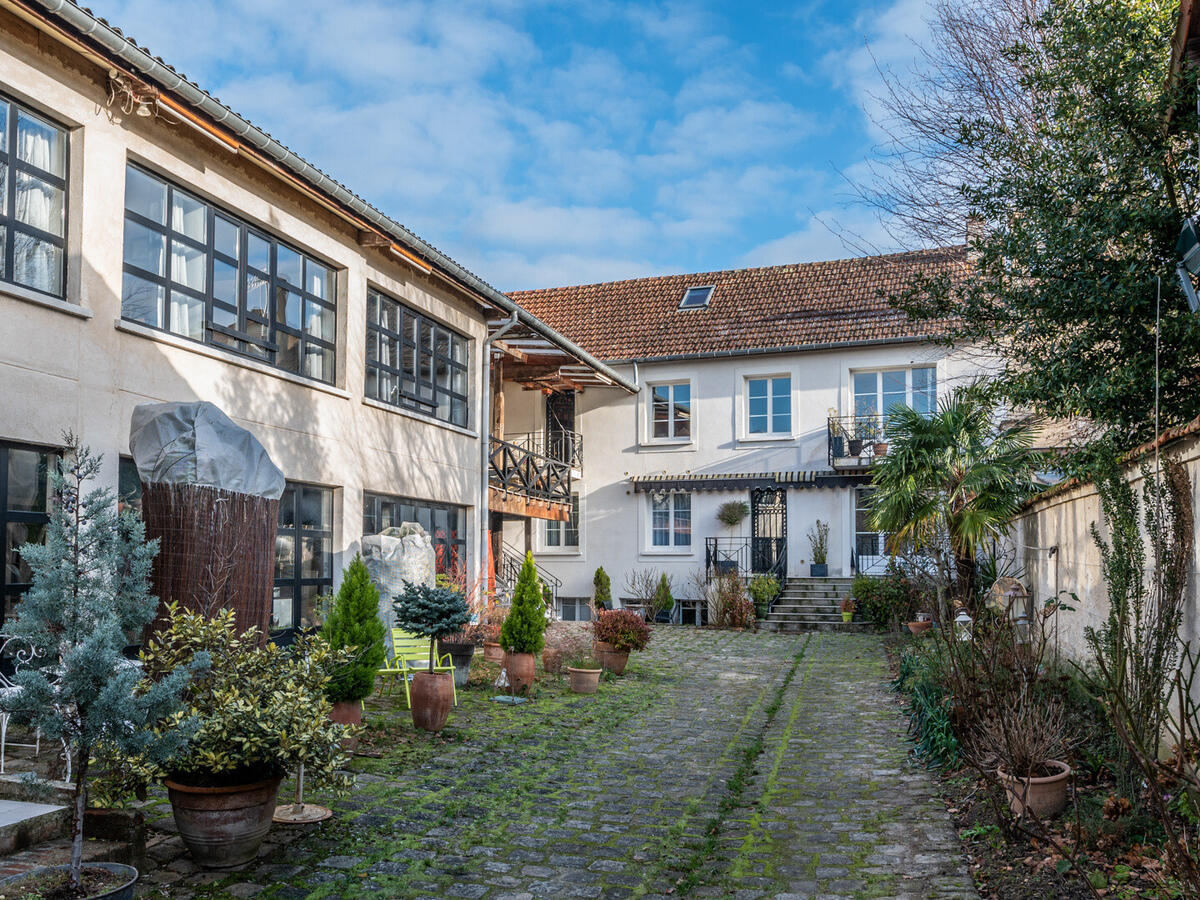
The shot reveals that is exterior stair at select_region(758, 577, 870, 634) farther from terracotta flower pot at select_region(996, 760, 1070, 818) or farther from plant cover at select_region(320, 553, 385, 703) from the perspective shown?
terracotta flower pot at select_region(996, 760, 1070, 818)

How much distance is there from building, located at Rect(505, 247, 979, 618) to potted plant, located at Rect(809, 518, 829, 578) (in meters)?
0.14

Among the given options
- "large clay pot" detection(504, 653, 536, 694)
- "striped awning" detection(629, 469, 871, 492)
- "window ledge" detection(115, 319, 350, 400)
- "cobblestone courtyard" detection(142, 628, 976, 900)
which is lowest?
"cobblestone courtyard" detection(142, 628, 976, 900)

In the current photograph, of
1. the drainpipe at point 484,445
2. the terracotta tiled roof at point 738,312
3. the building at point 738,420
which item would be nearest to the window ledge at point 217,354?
the drainpipe at point 484,445

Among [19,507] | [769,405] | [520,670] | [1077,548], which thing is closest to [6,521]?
[19,507]

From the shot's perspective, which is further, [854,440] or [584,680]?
[854,440]

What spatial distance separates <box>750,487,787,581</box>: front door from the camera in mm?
22391

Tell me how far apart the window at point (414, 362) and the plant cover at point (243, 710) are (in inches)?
317

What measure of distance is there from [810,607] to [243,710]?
55.3 feet

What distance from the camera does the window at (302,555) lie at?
440 inches

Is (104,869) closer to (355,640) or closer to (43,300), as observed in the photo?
(355,640)

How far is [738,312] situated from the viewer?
24.0 m

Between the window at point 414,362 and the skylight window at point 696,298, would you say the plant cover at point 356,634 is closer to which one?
the window at point 414,362

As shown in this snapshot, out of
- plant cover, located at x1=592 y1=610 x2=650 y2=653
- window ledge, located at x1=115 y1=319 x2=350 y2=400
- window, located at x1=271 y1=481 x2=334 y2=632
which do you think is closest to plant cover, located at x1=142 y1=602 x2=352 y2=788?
window ledge, located at x1=115 y1=319 x2=350 y2=400

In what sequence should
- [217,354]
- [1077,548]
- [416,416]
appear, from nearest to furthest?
[1077,548] → [217,354] → [416,416]
